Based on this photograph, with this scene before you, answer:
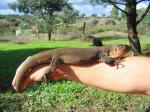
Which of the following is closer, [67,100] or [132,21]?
[67,100]

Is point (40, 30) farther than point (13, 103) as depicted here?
Yes

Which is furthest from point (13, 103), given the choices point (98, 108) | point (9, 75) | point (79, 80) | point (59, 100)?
point (79, 80)

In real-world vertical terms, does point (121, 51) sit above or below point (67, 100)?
above

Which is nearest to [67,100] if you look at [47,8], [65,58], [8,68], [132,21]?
[8,68]

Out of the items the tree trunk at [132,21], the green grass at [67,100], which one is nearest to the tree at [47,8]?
the tree trunk at [132,21]

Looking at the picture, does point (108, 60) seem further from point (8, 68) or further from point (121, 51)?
point (8, 68)

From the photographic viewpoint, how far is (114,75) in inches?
137

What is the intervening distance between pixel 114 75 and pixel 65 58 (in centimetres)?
42

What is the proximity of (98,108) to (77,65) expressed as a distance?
6929 millimetres

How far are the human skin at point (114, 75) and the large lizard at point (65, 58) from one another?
4cm

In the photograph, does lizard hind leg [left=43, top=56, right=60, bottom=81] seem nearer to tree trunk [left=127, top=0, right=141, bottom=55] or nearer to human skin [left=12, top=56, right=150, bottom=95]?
human skin [left=12, top=56, right=150, bottom=95]

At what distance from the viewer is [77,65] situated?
3535mm

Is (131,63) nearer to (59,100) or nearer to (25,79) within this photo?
(25,79)

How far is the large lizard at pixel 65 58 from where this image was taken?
3.40 metres
